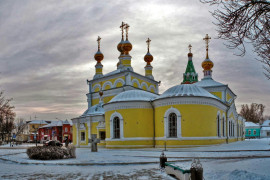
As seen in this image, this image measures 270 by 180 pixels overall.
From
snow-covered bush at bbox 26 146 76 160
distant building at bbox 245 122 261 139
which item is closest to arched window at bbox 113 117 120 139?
snow-covered bush at bbox 26 146 76 160

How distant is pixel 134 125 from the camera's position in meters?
24.3

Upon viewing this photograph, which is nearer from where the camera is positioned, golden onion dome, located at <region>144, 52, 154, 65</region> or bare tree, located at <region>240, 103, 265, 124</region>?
golden onion dome, located at <region>144, 52, 154, 65</region>

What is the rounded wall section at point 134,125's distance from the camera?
952 inches

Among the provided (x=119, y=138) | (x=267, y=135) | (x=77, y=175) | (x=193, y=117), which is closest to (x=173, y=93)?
(x=193, y=117)

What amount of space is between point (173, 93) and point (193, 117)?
8.34 ft

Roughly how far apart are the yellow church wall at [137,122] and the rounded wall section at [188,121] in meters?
0.97

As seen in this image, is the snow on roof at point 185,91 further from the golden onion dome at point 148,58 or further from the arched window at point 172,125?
the golden onion dome at point 148,58

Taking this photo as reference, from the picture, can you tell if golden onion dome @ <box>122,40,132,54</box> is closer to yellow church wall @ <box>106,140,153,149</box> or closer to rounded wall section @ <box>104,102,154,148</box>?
rounded wall section @ <box>104,102,154,148</box>

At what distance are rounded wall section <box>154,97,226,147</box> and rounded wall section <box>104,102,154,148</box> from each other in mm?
984

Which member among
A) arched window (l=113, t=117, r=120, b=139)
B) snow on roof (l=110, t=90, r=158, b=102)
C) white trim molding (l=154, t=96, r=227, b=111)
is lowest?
arched window (l=113, t=117, r=120, b=139)

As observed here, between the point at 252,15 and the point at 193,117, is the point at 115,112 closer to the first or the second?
the point at 193,117

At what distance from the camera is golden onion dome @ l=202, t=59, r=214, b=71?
1441 inches

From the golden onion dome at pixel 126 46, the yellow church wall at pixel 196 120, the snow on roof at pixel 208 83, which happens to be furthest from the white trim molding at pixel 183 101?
the golden onion dome at pixel 126 46

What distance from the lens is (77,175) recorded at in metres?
9.64
